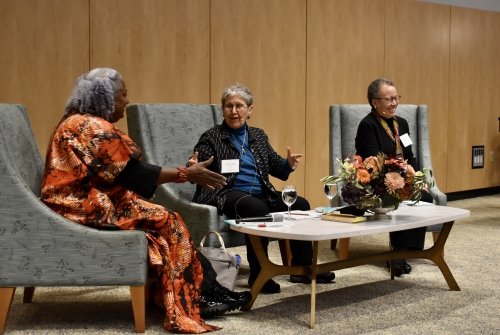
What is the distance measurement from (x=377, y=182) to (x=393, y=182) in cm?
9

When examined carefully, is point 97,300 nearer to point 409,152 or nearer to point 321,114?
point 409,152

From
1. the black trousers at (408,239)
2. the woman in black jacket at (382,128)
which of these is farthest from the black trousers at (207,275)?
the woman in black jacket at (382,128)

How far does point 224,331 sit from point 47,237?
0.92 metres

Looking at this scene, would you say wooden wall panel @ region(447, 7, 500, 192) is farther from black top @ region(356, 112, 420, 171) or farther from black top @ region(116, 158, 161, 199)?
black top @ region(116, 158, 161, 199)

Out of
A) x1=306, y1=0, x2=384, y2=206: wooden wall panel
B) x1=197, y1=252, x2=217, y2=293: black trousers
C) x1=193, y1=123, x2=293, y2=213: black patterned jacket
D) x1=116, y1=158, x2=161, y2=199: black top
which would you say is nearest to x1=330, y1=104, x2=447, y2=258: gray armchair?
x1=193, y1=123, x2=293, y2=213: black patterned jacket

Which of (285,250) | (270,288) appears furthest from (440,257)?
(270,288)

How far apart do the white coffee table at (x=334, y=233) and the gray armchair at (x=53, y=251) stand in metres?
0.64

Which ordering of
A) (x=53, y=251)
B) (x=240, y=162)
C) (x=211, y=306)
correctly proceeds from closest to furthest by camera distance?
(x=53, y=251) < (x=211, y=306) < (x=240, y=162)

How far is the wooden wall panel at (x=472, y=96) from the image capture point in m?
8.99

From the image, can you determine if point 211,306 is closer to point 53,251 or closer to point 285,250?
point 53,251

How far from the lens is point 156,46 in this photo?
622cm

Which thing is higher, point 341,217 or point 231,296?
point 341,217

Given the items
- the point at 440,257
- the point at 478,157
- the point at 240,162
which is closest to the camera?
the point at 440,257

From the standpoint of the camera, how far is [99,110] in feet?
11.6
